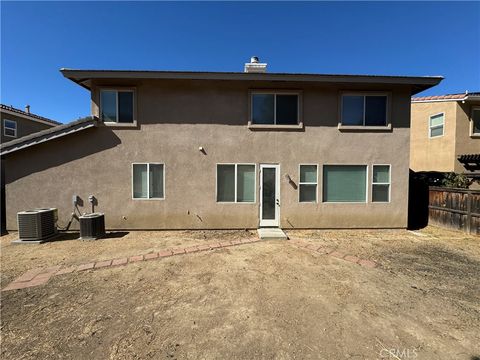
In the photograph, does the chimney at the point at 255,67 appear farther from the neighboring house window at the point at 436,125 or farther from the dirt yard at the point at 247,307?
the neighboring house window at the point at 436,125

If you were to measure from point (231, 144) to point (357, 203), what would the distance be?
5103 mm

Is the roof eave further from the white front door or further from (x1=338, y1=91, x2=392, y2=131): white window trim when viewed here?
the white front door

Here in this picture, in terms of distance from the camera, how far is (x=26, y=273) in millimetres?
5121


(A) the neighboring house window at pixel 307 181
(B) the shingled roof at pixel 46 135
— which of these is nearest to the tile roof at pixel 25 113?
(B) the shingled roof at pixel 46 135

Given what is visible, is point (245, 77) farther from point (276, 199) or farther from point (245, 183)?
point (276, 199)

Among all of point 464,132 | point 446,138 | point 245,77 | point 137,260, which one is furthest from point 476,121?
point 137,260

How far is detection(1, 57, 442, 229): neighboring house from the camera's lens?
28.0 ft

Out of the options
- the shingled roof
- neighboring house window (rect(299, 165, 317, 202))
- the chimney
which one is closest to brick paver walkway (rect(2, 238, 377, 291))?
neighboring house window (rect(299, 165, 317, 202))

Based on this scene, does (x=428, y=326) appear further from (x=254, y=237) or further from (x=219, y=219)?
(x=219, y=219)

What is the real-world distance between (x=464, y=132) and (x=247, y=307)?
1464cm

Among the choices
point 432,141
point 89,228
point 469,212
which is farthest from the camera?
point 432,141

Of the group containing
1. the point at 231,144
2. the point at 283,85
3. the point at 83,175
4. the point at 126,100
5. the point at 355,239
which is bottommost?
the point at 355,239

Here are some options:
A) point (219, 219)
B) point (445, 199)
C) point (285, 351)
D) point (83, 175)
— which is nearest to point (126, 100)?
point (83, 175)

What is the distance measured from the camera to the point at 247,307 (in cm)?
380
